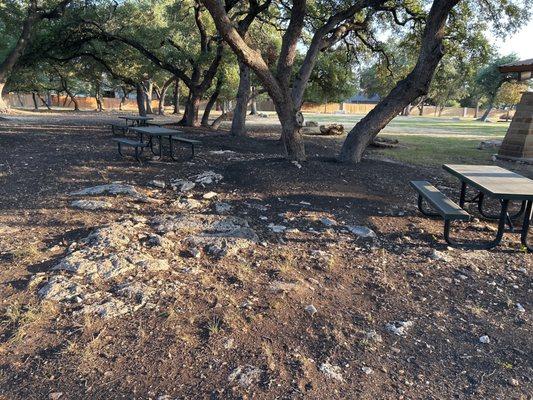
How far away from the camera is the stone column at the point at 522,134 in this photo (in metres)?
11.9

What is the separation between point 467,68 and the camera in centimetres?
1447

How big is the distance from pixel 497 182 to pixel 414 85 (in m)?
3.52

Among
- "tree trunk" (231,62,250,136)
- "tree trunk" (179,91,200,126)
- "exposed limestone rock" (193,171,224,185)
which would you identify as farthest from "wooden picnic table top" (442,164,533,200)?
"tree trunk" (179,91,200,126)

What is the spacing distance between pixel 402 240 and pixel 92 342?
3433mm

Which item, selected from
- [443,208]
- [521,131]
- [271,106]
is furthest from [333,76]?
[271,106]

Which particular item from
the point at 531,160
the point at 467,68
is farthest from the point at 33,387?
the point at 467,68

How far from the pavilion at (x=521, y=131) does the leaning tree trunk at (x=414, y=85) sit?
491 centimetres

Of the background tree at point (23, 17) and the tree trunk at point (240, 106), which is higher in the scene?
the background tree at point (23, 17)

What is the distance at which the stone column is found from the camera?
469 inches

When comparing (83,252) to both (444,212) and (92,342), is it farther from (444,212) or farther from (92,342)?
(444,212)

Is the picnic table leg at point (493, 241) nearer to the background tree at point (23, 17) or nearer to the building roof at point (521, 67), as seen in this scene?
the building roof at point (521, 67)

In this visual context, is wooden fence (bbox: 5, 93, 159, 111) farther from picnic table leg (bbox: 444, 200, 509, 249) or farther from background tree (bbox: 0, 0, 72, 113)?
picnic table leg (bbox: 444, 200, 509, 249)

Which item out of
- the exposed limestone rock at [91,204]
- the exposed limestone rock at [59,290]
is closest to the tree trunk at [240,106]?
the exposed limestone rock at [91,204]

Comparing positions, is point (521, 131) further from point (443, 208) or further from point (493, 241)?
point (443, 208)
